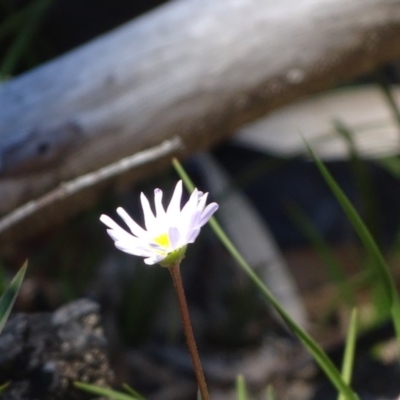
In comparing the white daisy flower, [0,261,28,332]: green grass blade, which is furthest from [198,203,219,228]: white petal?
[0,261,28,332]: green grass blade

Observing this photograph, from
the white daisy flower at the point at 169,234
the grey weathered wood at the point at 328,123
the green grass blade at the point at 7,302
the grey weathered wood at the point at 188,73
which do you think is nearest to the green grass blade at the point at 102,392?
the green grass blade at the point at 7,302

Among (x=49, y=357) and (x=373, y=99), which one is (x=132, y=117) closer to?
(x=49, y=357)

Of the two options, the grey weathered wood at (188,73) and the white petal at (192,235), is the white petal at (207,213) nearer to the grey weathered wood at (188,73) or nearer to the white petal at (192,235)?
the white petal at (192,235)

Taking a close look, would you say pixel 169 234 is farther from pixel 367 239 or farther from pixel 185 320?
pixel 367 239

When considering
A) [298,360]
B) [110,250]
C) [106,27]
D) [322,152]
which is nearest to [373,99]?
[322,152]

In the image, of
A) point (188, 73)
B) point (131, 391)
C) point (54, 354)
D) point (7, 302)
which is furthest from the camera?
point (188, 73)

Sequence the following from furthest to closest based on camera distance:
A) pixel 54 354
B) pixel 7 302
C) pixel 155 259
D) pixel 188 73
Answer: pixel 188 73, pixel 54 354, pixel 7 302, pixel 155 259

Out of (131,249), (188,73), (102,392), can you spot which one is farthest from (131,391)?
(188,73)
